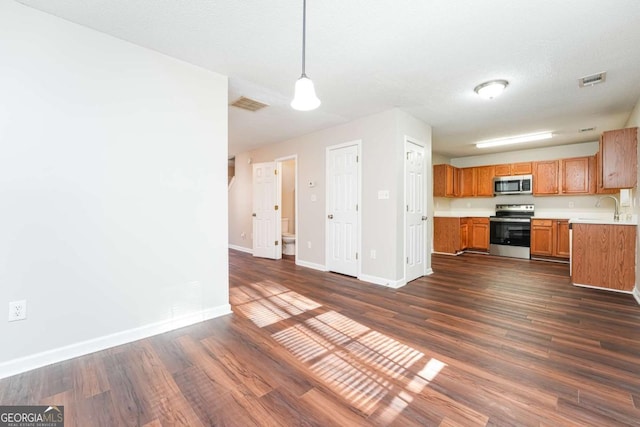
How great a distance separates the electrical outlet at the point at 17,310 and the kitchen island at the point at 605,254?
5.85 metres

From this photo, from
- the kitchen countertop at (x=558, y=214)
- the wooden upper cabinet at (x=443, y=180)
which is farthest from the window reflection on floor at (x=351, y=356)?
the wooden upper cabinet at (x=443, y=180)

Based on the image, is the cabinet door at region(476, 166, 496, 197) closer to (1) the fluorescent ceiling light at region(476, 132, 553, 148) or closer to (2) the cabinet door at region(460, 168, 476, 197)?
(2) the cabinet door at region(460, 168, 476, 197)

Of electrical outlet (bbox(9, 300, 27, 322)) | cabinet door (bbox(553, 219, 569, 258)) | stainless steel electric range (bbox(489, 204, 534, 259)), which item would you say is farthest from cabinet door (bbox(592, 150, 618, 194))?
electrical outlet (bbox(9, 300, 27, 322))

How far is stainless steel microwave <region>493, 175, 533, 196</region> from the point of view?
600 cm

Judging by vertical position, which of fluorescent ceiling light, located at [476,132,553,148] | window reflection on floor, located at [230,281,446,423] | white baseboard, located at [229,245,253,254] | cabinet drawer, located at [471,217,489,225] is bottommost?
window reflection on floor, located at [230,281,446,423]

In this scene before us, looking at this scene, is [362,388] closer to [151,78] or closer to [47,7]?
[151,78]

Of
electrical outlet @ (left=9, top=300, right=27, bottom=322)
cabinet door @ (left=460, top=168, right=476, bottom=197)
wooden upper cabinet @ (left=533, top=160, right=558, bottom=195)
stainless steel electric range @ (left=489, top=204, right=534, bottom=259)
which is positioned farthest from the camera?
cabinet door @ (left=460, top=168, right=476, bottom=197)

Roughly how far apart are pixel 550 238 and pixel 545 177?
1.28 m

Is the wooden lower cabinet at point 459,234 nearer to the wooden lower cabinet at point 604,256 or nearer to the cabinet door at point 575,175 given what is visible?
the cabinet door at point 575,175

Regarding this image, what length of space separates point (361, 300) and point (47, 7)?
3.63m

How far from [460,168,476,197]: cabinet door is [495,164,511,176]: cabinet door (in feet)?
1.63

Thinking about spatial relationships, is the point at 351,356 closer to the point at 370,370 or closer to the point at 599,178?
the point at 370,370

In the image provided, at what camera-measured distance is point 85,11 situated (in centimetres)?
192

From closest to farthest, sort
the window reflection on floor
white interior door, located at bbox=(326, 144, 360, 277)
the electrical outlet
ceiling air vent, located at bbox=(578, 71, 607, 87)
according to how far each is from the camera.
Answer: the window reflection on floor < the electrical outlet < ceiling air vent, located at bbox=(578, 71, 607, 87) < white interior door, located at bbox=(326, 144, 360, 277)
